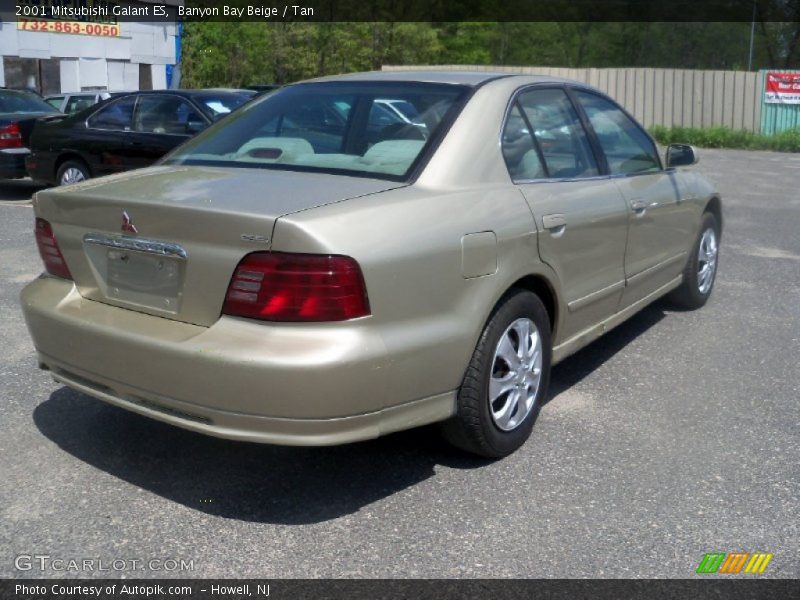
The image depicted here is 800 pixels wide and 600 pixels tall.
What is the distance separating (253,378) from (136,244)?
75 cm

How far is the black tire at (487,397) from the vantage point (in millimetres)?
3643

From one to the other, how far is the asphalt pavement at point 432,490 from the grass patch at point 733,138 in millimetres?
20313

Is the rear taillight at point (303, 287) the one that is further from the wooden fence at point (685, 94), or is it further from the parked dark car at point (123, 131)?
the wooden fence at point (685, 94)

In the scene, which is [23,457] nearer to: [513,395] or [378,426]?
[378,426]

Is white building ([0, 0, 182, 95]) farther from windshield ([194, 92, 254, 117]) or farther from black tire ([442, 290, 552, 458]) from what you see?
black tire ([442, 290, 552, 458])


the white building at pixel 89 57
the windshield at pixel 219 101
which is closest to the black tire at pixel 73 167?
the windshield at pixel 219 101

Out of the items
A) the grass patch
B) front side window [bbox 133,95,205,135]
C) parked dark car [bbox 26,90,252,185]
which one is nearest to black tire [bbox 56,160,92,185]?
parked dark car [bbox 26,90,252,185]

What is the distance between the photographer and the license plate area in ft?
11.0

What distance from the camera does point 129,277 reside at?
351 cm

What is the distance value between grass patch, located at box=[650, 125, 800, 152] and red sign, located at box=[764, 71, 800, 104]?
1.04 m

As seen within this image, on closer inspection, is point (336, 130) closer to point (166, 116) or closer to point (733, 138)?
point (166, 116)

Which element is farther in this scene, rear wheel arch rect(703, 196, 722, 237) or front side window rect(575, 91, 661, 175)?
rear wheel arch rect(703, 196, 722, 237)

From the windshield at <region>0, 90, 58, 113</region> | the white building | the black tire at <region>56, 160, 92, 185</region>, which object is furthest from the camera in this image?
the white building

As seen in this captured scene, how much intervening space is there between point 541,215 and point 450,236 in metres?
0.71
